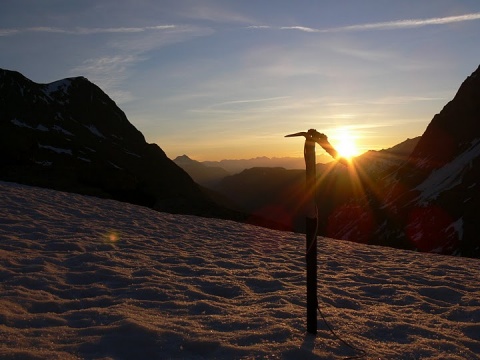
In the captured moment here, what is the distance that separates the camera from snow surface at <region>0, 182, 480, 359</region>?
20.1ft

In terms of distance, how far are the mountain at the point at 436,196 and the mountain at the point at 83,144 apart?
145ft

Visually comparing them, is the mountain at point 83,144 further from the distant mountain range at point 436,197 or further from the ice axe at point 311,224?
the distant mountain range at point 436,197

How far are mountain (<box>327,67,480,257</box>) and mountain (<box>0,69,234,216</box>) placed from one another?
44.2m

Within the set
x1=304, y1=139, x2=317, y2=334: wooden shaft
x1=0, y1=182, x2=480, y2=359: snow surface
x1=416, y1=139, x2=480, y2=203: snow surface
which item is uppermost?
x1=416, y1=139, x2=480, y2=203: snow surface

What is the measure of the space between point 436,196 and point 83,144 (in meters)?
79.3

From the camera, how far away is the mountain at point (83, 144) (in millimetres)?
28453

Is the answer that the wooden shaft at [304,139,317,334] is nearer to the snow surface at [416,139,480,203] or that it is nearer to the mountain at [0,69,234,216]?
the mountain at [0,69,234,216]

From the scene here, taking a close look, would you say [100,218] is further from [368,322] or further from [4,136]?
[4,136]

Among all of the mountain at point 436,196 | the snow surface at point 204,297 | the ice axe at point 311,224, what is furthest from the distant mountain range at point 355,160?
the ice axe at point 311,224

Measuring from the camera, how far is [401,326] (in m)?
7.57

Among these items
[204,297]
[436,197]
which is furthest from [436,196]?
[204,297]

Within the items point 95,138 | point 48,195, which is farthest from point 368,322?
point 95,138

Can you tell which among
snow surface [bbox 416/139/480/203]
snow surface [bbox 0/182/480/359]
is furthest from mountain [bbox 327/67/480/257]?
snow surface [bbox 0/182/480/359]

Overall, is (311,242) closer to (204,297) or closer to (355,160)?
(204,297)
